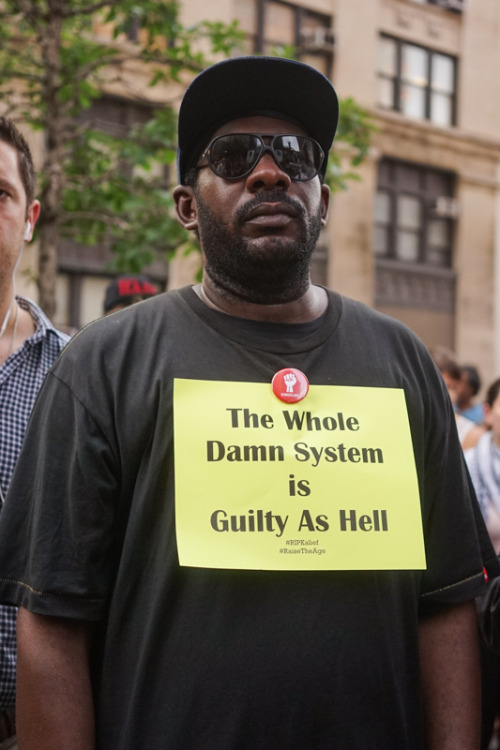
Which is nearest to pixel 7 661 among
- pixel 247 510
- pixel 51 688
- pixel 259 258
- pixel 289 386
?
pixel 51 688

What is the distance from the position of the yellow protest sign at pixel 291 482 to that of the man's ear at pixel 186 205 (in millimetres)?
410

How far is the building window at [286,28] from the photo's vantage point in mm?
18344

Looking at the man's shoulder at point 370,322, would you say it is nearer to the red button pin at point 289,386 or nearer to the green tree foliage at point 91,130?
the red button pin at point 289,386

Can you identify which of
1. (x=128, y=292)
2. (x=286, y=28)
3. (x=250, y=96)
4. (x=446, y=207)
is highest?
(x=286, y=28)

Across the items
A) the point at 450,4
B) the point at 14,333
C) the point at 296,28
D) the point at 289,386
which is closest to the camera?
the point at 289,386

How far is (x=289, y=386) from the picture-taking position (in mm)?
1759

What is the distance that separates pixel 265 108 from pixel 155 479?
0.78m

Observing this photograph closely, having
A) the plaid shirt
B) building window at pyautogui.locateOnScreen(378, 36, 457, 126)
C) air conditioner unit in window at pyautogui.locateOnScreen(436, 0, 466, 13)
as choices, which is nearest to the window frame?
building window at pyautogui.locateOnScreen(378, 36, 457, 126)

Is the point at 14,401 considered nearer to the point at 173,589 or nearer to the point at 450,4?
the point at 173,589

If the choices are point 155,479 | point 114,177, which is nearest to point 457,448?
point 155,479

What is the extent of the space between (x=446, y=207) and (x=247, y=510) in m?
20.5

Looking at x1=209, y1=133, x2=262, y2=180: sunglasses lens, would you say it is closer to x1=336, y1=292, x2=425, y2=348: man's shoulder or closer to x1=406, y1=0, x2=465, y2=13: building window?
x1=336, y1=292, x2=425, y2=348: man's shoulder

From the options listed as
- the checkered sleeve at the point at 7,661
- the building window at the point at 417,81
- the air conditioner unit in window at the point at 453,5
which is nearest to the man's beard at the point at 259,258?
the checkered sleeve at the point at 7,661

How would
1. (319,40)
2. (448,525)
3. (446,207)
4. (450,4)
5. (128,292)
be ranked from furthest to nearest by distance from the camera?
(450,4) < (446,207) < (319,40) < (128,292) < (448,525)
